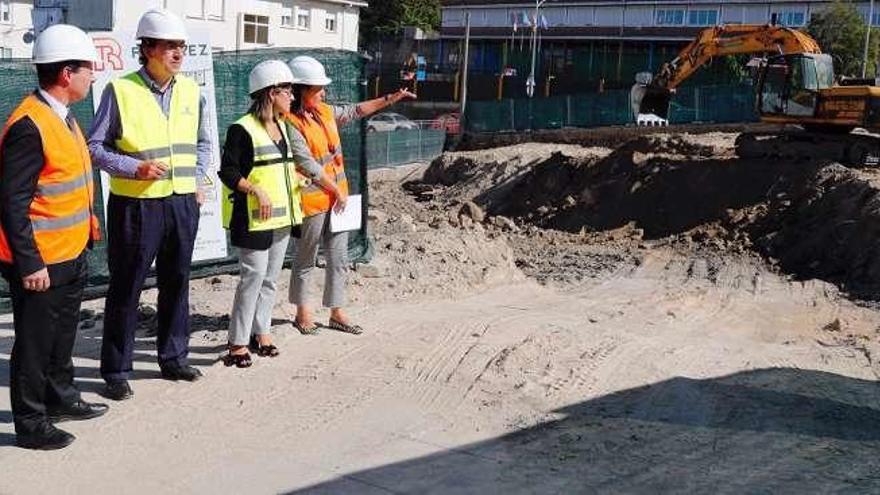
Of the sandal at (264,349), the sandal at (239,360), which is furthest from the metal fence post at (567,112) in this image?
the sandal at (239,360)

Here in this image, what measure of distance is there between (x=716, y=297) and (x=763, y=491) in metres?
7.80

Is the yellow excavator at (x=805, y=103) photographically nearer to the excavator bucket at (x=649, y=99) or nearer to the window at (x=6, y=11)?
the excavator bucket at (x=649, y=99)

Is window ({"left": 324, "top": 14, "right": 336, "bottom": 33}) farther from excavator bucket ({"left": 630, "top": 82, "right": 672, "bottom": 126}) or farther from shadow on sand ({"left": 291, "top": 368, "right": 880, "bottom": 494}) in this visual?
shadow on sand ({"left": 291, "top": 368, "right": 880, "bottom": 494})

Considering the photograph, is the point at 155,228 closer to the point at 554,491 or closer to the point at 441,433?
the point at 441,433

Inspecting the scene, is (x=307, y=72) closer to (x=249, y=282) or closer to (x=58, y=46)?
(x=249, y=282)

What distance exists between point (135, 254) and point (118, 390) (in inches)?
31.5

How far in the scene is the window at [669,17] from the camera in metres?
64.5

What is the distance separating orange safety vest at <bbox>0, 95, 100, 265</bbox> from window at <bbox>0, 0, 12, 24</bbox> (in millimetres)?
32205

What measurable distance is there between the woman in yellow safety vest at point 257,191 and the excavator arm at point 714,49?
17.1 meters

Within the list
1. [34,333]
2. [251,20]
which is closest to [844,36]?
[251,20]

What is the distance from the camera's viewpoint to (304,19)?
47.5m

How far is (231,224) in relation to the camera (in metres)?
6.41

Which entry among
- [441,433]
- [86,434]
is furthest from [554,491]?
[86,434]

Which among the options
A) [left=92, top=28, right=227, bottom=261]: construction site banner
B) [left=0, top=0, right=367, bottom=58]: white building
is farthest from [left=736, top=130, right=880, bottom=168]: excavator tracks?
[left=0, top=0, right=367, bottom=58]: white building
